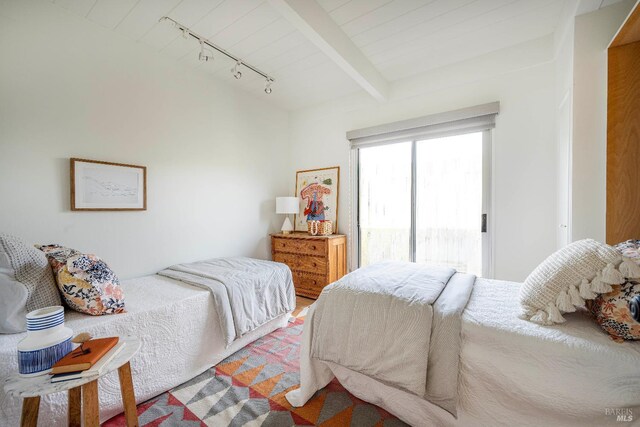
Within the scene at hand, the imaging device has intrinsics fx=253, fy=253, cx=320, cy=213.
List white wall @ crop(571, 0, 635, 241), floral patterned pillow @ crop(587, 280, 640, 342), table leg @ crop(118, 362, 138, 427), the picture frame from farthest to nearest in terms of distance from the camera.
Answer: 1. the picture frame
2. white wall @ crop(571, 0, 635, 241)
3. table leg @ crop(118, 362, 138, 427)
4. floral patterned pillow @ crop(587, 280, 640, 342)

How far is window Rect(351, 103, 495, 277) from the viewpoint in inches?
109

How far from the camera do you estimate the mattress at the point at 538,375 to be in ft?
2.97

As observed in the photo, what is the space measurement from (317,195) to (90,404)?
313 cm

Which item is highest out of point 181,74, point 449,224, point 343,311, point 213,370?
point 181,74

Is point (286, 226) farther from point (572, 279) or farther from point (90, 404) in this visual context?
point (572, 279)

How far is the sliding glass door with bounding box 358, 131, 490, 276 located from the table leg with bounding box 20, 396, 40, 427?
3082mm

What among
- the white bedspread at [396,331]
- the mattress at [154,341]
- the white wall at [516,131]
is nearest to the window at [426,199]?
the white wall at [516,131]

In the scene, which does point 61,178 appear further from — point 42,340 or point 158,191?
point 42,340

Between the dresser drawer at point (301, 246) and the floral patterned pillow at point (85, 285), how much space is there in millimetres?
2034

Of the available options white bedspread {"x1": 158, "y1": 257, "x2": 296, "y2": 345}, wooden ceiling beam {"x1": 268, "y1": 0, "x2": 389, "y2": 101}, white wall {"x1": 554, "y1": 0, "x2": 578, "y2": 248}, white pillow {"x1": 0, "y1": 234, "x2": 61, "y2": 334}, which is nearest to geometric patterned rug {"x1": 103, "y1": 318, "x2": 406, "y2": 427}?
white bedspread {"x1": 158, "y1": 257, "x2": 296, "y2": 345}

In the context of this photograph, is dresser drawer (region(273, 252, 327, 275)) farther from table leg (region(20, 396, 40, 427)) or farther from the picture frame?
table leg (region(20, 396, 40, 427))

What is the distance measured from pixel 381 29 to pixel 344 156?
159cm

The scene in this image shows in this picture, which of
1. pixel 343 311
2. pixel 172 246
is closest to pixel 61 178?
pixel 172 246

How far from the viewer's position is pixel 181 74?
8.84ft
